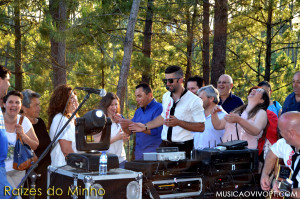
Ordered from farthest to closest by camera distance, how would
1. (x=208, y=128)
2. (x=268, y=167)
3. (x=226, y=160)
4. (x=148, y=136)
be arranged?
(x=148, y=136)
(x=208, y=128)
(x=226, y=160)
(x=268, y=167)

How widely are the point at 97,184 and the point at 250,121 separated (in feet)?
7.37

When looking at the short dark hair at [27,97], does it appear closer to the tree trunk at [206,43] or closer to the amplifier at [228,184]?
the amplifier at [228,184]

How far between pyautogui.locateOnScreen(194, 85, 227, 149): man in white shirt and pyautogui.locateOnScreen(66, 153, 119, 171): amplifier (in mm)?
1922

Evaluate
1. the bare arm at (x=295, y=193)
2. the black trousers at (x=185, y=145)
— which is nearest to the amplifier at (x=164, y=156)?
the bare arm at (x=295, y=193)

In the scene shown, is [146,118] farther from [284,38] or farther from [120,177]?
[284,38]

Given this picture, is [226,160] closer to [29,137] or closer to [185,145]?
[185,145]

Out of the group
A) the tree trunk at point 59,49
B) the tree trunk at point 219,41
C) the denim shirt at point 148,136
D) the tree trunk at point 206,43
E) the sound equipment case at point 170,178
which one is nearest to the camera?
the sound equipment case at point 170,178

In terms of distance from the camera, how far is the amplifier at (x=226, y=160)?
12.8 ft

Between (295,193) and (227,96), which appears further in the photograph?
(227,96)

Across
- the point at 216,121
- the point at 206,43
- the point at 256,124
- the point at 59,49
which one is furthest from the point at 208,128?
the point at 206,43

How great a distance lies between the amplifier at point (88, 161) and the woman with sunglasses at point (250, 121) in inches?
65.4

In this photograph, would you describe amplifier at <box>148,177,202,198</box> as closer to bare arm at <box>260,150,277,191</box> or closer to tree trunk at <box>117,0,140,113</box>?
bare arm at <box>260,150,277,191</box>

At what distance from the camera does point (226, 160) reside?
3.99m

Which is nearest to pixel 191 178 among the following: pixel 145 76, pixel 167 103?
pixel 167 103
